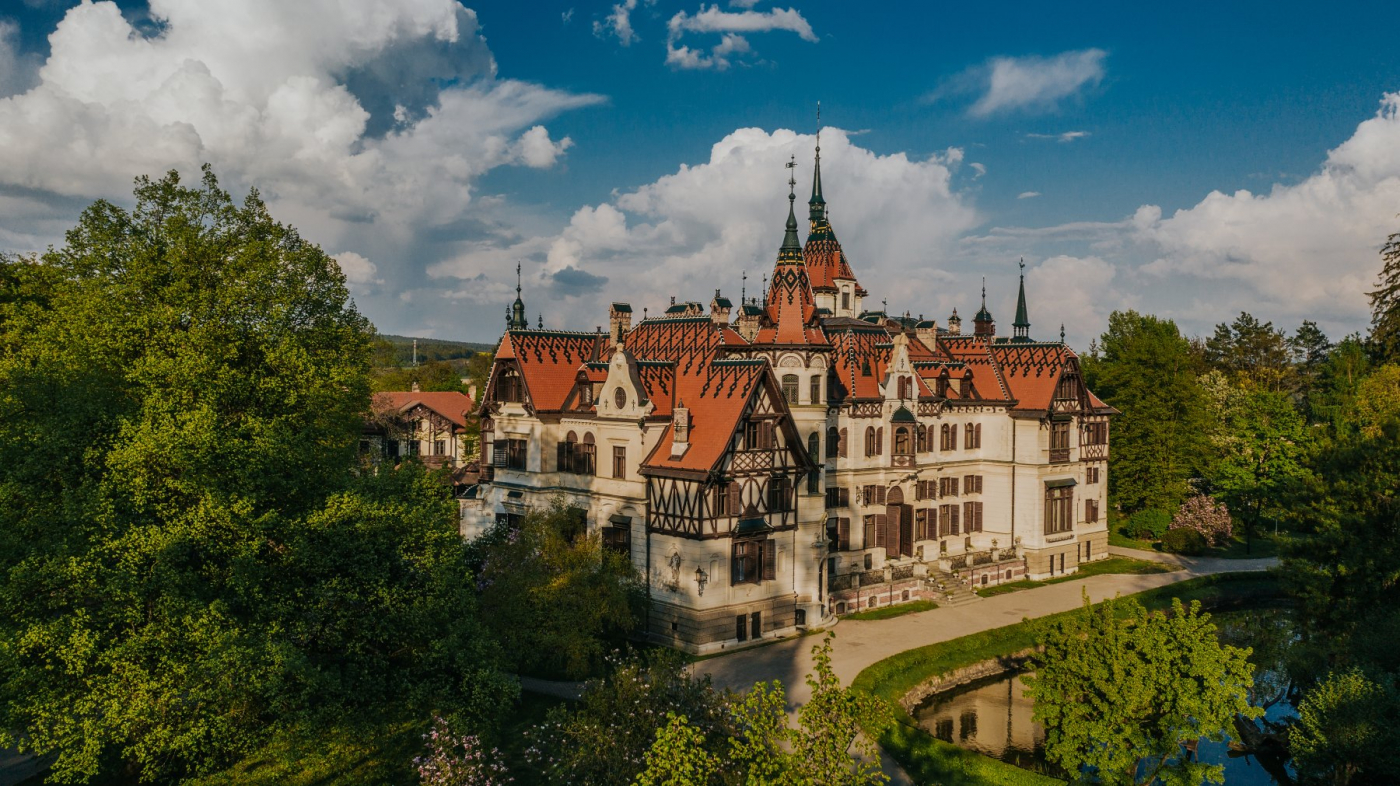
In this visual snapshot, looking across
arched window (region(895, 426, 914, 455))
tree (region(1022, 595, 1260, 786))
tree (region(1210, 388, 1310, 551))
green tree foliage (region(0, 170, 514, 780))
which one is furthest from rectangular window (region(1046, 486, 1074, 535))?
green tree foliage (region(0, 170, 514, 780))

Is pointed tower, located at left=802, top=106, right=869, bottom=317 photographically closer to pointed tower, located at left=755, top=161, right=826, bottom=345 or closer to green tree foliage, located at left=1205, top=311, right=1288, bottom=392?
pointed tower, located at left=755, top=161, right=826, bottom=345

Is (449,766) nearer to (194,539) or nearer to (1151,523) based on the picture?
(194,539)

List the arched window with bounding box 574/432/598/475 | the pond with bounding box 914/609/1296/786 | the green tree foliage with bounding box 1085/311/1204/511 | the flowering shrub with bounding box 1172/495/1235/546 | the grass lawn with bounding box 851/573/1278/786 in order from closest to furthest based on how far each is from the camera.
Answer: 1. the grass lawn with bounding box 851/573/1278/786
2. the pond with bounding box 914/609/1296/786
3. the arched window with bounding box 574/432/598/475
4. the flowering shrub with bounding box 1172/495/1235/546
5. the green tree foliage with bounding box 1085/311/1204/511

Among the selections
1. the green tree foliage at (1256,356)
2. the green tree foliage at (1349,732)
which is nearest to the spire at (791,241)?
the green tree foliage at (1349,732)

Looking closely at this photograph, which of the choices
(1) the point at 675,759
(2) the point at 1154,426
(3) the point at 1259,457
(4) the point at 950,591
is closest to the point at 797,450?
(4) the point at 950,591

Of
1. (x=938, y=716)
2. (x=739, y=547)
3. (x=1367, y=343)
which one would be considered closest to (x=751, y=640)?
(x=739, y=547)

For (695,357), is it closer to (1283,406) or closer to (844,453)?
(844,453)
